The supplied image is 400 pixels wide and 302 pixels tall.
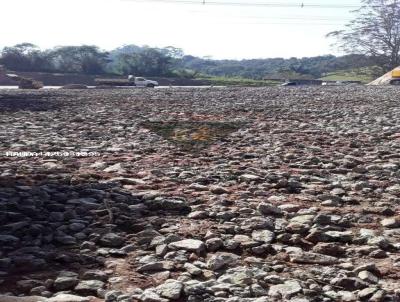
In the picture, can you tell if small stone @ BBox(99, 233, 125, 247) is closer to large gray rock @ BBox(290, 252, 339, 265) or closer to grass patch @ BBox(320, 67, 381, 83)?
large gray rock @ BBox(290, 252, 339, 265)

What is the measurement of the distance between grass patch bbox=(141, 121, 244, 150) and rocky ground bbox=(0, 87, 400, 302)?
0.14m

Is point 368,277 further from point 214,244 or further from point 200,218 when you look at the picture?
point 200,218

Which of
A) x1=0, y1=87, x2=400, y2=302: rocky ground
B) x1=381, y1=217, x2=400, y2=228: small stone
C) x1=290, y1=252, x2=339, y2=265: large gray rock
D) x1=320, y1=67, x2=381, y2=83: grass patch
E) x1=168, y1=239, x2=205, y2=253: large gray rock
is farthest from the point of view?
x1=320, y1=67, x2=381, y2=83: grass patch

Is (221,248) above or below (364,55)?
below

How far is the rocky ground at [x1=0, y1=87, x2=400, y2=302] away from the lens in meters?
2.89

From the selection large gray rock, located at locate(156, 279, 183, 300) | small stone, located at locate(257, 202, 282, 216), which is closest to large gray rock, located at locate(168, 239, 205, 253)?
large gray rock, located at locate(156, 279, 183, 300)

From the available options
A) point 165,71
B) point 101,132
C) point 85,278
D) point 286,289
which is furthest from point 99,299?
point 165,71

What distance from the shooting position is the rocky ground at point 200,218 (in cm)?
289

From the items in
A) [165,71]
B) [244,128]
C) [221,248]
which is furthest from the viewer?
[165,71]

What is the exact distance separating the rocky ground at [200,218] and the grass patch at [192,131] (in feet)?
0.46

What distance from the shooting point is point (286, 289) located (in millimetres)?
2807

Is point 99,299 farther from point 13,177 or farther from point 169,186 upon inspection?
point 13,177

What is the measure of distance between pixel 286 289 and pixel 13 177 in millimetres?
3666

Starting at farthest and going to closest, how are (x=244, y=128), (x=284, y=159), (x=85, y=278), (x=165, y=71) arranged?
(x=165, y=71) < (x=244, y=128) < (x=284, y=159) < (x=85, y=278)
